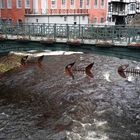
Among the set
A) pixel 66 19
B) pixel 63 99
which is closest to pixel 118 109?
pixel 63 99

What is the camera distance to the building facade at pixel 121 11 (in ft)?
294

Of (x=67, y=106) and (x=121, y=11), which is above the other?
(x=121, y=11)

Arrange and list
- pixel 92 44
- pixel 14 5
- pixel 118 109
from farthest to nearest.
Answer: pixel 14 5
pixel 118 109
pixel 92 44

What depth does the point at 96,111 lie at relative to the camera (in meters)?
31.3

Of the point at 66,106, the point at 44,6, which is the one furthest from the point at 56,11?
the point at 66,106

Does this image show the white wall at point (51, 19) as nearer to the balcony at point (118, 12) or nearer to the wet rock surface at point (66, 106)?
the balcony at point (118, 12)

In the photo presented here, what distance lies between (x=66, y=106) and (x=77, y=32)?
278 inches

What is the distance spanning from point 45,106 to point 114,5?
65165mm

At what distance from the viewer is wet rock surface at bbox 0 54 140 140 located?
26.9 metres

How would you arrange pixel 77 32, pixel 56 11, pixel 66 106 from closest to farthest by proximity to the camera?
pixel 77 32, pixel 66 106, pixel 56 11

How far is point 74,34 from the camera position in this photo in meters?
31.1

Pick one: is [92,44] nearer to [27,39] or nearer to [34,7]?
[27,39]

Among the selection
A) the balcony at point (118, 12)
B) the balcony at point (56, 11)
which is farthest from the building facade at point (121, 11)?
the balcony at point (56, 11)

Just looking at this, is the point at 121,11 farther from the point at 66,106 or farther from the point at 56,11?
the point at 66,106
